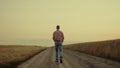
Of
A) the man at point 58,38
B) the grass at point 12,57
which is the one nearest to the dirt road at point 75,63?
the grass at point 12,57

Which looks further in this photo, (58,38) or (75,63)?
(58,38)

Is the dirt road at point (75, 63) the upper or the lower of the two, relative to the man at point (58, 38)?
lower

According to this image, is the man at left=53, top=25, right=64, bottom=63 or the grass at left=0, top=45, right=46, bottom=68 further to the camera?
the man at left=53, top=25, right=64, bottom=63

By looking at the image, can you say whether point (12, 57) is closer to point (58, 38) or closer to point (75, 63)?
point (58, 38)

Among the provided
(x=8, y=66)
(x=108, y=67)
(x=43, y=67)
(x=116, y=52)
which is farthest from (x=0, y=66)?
(x=116, y=52)

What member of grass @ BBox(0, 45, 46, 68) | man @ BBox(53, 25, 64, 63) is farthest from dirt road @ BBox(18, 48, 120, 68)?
man @ BBox(53, 25, 64, 63)

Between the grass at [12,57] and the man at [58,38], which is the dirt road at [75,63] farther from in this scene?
the man at [58,38]

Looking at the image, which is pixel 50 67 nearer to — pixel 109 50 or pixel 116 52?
pixel 116 52

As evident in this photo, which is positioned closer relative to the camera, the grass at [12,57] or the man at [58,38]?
the grass at [12,57]

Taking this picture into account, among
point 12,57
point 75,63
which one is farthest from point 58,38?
point 12,57

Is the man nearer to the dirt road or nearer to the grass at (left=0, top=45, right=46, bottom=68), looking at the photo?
the dirt road

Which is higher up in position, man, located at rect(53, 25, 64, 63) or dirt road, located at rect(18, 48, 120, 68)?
man, located at rect(53, 25, 64, 63)

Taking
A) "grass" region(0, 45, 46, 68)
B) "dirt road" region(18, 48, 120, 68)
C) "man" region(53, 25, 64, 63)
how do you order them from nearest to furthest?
"dirt road" region(18, 48, 120, 68) → "grass" region(0, 45, 46, 68) → "man" region(53, 25, 64, 63)

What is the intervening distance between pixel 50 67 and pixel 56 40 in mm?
4498
